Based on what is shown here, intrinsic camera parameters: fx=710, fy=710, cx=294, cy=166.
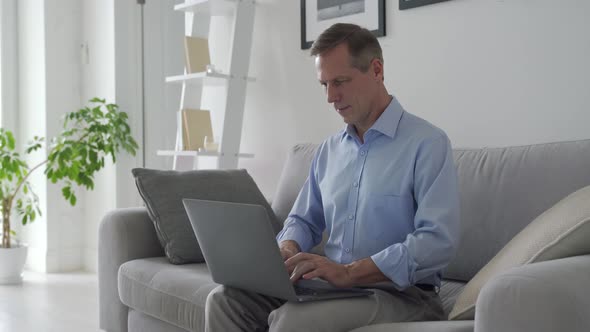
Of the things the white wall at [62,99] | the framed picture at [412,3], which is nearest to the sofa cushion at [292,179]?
the framed picture at [412,3]

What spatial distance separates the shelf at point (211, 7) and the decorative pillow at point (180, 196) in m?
1.07

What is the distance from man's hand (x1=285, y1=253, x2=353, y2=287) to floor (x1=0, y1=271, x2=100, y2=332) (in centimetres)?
188

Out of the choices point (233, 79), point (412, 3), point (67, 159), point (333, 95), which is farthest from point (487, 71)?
point (67, 159)

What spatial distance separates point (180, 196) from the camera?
8.75 feet

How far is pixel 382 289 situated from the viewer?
1687mm

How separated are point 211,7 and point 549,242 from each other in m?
2.53

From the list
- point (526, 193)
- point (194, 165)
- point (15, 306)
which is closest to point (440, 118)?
point (526, 193)

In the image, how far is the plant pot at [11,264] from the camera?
14.0ft

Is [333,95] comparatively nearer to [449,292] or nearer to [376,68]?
[376,68]

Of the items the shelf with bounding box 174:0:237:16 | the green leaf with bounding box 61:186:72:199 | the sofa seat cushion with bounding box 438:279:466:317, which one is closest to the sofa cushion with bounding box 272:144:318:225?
the sofa seat cushion with bounding box 438:279:466:317

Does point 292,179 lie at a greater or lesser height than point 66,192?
greater

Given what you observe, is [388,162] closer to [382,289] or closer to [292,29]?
[382,289]

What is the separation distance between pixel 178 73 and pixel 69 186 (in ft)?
3.36

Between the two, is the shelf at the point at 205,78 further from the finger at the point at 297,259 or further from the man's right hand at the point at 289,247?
the finger at the point at 297,259
